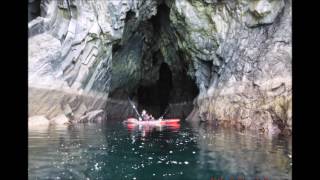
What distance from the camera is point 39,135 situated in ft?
71.1

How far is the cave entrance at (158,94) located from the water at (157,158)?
29425 millimetres

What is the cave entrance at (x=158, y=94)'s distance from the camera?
5056cm

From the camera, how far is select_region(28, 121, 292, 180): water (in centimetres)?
1232

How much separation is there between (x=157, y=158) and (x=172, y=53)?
27528 mm

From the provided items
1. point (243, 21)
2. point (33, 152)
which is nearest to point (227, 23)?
point (243, 21)

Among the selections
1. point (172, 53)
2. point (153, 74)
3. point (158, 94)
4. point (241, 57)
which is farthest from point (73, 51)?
point (158, 94)

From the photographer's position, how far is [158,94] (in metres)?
52.5

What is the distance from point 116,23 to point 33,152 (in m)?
20.4

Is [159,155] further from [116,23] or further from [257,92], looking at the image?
[116,23]

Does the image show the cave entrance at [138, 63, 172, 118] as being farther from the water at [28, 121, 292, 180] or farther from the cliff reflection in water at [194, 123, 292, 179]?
the water at [28, 121, 292, 180]

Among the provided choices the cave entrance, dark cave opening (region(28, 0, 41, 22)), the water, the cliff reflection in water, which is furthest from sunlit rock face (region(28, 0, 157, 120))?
the cave entrance

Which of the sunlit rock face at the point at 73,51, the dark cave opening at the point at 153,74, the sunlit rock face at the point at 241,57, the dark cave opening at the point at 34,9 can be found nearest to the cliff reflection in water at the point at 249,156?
the sunlit rock face at the point at 241,57
